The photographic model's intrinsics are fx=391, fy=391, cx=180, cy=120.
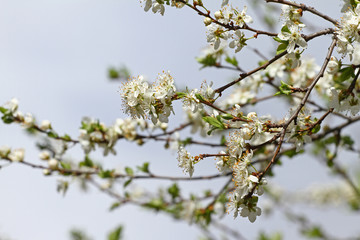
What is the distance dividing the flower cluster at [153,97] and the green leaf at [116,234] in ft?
5.38

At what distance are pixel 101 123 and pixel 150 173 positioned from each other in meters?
0.48

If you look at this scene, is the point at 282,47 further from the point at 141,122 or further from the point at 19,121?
the point at 19,121

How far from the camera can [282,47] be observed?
141 centimetres

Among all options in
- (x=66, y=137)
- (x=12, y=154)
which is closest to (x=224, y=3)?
(x=66, y=137)

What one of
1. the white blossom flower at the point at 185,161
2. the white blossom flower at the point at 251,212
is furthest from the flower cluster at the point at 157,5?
the white blossom flower at the point at 251,212

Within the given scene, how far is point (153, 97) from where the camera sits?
1.42 m

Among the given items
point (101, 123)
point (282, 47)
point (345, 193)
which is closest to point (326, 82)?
point (282, 47)

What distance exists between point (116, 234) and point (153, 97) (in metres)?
1.73

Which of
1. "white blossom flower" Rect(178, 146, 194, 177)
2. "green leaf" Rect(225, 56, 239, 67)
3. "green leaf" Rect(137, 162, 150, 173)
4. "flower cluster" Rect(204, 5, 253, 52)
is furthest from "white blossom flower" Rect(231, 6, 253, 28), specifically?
"green leaf" Rect(137, 162, 150, 173)

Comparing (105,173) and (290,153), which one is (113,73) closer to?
(105,173)

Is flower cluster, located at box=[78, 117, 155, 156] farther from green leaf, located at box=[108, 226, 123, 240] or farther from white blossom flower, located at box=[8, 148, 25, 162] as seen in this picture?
green leaf, located at box=[108, 226, 123, 240]

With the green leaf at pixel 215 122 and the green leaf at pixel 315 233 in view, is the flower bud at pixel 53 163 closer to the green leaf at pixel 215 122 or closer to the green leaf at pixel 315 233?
the green leaf at pixel 215 122

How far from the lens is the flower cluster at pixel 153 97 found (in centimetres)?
141

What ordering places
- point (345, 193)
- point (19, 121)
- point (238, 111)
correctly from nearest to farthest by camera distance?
point (238, 111)
point (19, 121)
point (345, 193)
